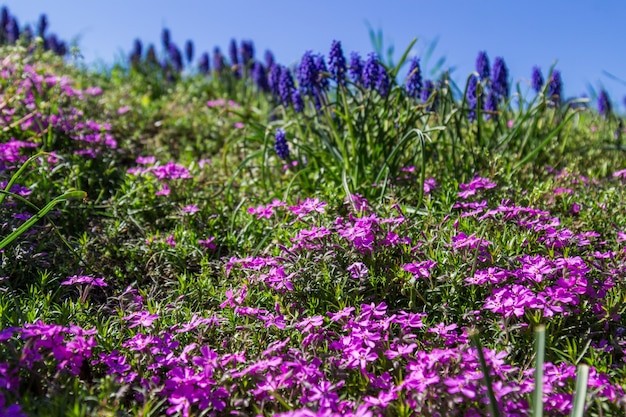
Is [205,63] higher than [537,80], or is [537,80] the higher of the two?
[205,63]

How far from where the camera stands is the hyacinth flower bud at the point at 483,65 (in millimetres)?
4361

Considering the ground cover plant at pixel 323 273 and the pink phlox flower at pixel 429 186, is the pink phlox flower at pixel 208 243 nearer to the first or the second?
the ground cover plant at pixel 323 273

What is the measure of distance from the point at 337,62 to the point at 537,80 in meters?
2.00

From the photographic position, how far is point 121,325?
231 centimetres

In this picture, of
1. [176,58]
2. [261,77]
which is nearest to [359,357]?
[261,77]

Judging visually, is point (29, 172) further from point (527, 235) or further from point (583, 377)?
point (583, 377)

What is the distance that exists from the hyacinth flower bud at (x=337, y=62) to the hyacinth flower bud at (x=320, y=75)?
0.13 m

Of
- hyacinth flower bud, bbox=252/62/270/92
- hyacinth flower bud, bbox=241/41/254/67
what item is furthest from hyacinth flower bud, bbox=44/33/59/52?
hyacinth flower bud, bbox=252/62/270/92

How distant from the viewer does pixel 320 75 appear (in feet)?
12.0

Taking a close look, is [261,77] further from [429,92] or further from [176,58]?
[176,58]

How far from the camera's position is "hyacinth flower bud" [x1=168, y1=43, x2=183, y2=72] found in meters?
8.67

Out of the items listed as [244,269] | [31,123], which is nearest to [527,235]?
[244,269]

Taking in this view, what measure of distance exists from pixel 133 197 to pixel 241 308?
1751 millimetres

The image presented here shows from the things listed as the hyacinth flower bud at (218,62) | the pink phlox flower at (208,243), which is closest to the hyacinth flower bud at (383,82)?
the pink phlox flower at (208,243)
